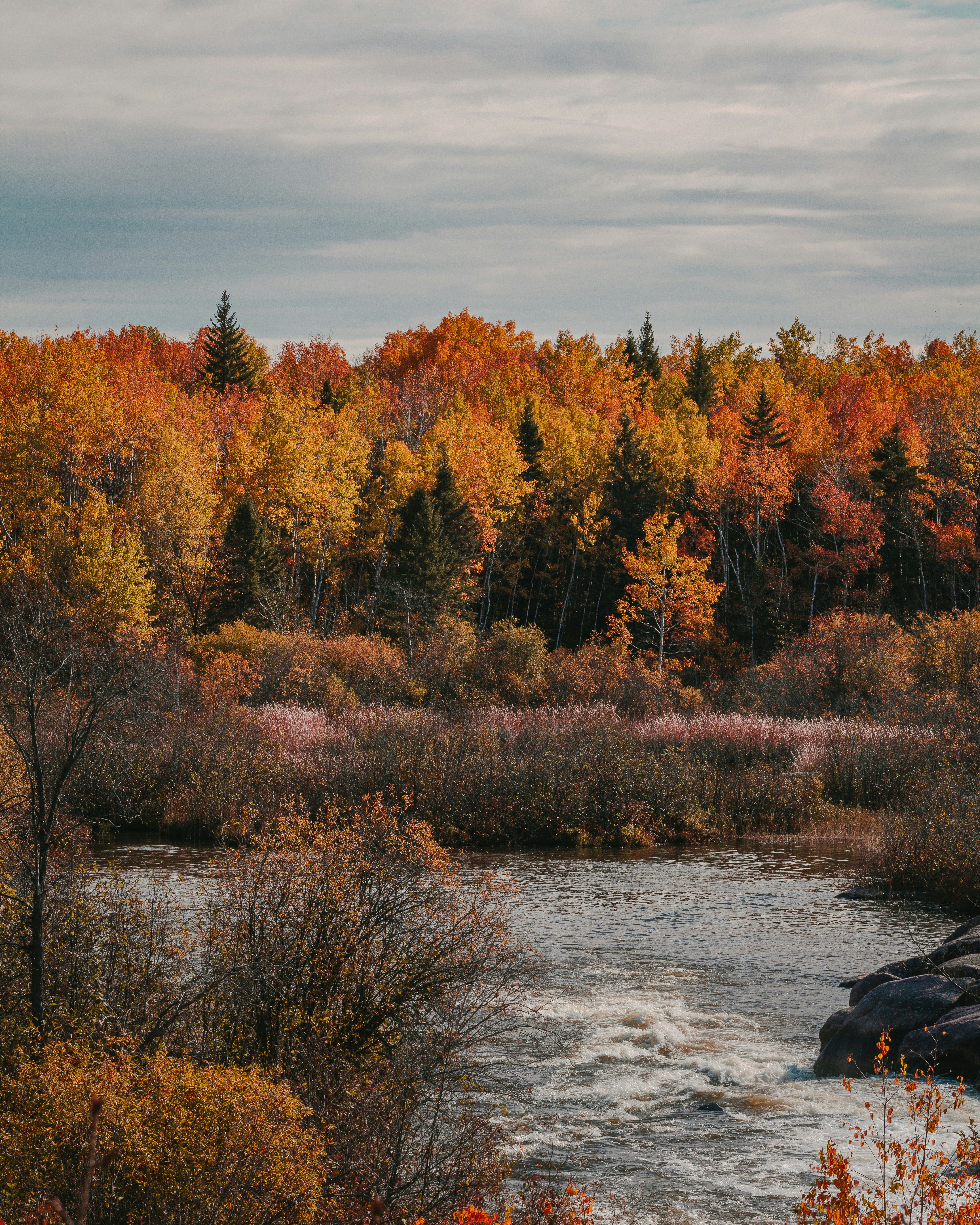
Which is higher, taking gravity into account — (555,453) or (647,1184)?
(555,453)

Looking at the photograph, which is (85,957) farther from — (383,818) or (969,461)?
(969,461)

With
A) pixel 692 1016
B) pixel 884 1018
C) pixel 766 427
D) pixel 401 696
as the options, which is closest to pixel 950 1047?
pixel 884 1018

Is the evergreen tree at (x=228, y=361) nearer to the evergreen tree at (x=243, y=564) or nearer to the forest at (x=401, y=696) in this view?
the forest at (x=401, y=696)

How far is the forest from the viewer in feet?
28.0

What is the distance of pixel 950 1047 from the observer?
12.1m

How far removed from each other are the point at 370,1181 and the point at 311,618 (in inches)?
2205

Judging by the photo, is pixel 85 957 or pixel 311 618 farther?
pixel 311 618

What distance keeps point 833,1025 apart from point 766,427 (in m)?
62.4

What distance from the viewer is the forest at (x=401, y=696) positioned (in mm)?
8531

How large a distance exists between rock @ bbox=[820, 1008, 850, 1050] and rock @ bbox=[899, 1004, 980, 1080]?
35.4 inches

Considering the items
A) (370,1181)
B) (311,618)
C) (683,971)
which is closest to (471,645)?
(311,618)

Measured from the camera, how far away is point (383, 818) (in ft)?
42.2

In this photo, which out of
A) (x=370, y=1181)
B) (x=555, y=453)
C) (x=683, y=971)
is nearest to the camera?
(x=370, y=1181)

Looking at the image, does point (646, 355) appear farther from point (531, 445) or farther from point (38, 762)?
point (38, 762)
